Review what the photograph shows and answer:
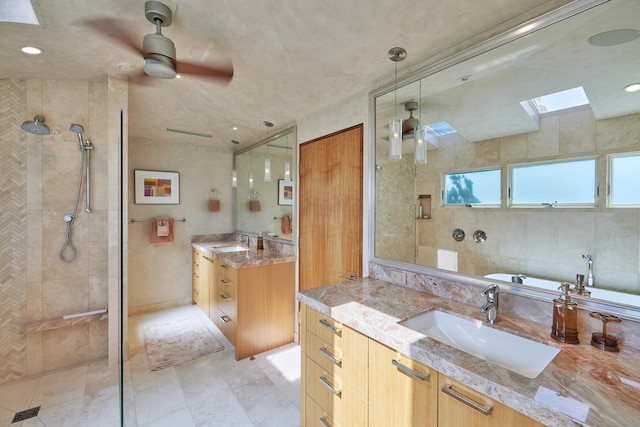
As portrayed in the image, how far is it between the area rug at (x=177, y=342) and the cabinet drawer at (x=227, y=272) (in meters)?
0.72

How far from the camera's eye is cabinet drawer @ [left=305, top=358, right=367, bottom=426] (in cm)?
132

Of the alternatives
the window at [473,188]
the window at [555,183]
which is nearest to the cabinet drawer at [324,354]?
the window at [473,188]

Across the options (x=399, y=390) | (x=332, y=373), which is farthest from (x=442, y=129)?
(x=332, y=373)

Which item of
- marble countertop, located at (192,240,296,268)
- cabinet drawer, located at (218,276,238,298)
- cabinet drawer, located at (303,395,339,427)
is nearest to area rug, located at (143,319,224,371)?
cabinet drawer, located at (218,276,238,298)

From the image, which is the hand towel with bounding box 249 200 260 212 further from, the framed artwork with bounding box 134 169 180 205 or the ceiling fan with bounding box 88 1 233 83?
the ceiling fan with bounding box 88 1 233 83

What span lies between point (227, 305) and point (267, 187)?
62.0 inches

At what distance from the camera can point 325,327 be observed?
59.2 inches

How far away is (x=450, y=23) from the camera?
1437 millimetres

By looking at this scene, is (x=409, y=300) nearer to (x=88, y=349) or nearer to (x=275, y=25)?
(x=275, y=25)

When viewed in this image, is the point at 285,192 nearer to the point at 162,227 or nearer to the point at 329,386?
the point at 162,227

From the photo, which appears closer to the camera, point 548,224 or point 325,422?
point 548,224

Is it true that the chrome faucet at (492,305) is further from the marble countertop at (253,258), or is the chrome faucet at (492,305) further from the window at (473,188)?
the marble countertop at (253,258)

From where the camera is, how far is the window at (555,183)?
1214 mm

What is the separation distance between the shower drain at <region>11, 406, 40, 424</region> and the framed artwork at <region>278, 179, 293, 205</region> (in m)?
2.56
